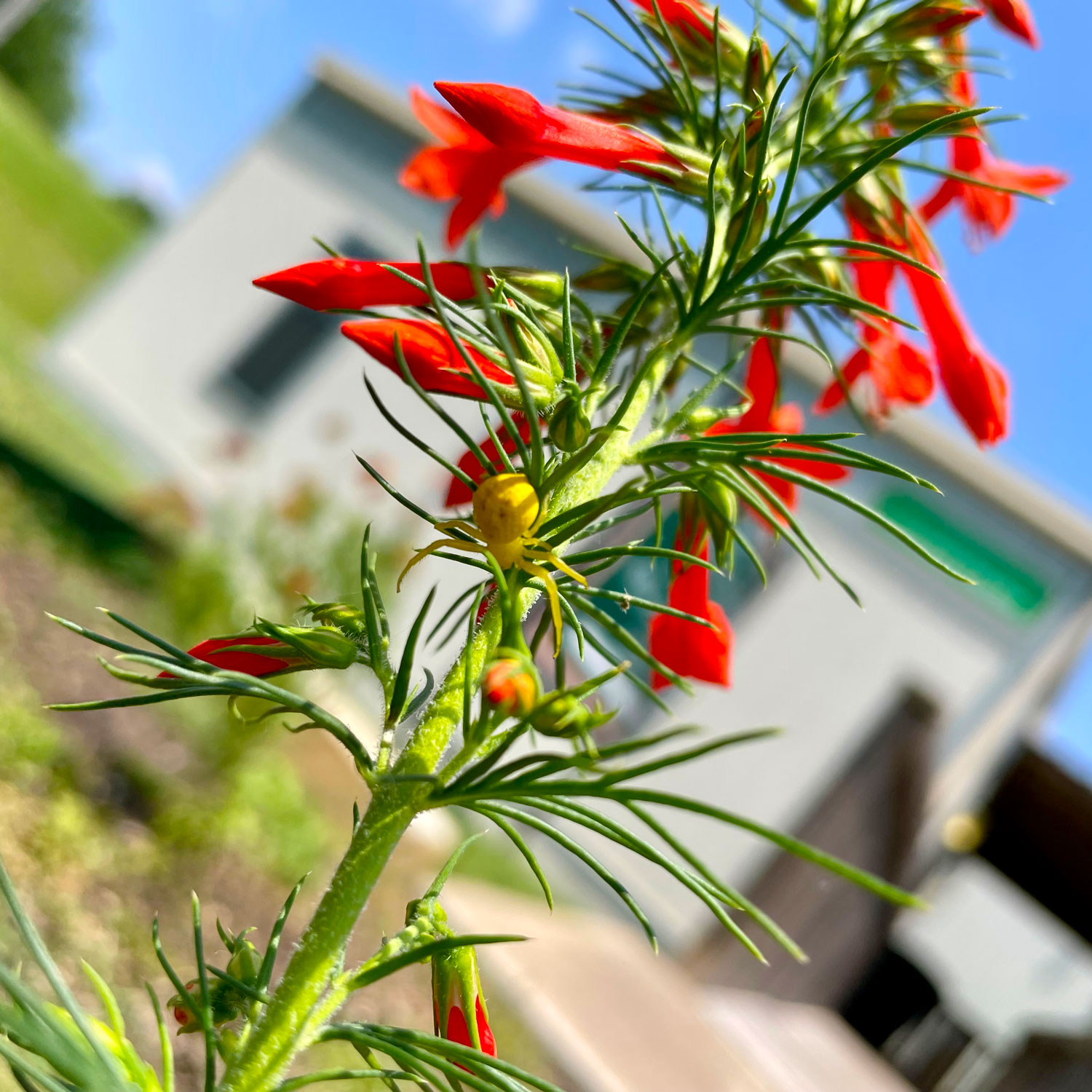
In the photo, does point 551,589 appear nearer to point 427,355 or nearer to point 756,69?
point 427,355

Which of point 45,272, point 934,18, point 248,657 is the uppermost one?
point 934,18

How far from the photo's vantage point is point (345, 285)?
444 mm

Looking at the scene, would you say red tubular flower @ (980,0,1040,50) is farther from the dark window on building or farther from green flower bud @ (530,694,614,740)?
the dark window on building

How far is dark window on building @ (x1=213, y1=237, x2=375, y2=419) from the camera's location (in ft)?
20.8

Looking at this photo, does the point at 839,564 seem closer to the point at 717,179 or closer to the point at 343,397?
the point at 343,397

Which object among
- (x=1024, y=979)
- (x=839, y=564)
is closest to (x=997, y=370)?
(x=839, y=564)

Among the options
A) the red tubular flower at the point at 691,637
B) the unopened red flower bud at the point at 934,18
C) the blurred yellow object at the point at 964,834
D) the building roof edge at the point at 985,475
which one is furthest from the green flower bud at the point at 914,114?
the blurred yellow object at the point at 964,834

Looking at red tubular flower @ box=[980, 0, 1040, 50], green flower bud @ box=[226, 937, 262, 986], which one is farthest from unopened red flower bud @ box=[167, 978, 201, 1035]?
red tubular flower @ box=[980, 0, 1040, 50]

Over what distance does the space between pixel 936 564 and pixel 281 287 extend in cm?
30

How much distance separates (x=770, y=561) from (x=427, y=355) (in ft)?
14.7

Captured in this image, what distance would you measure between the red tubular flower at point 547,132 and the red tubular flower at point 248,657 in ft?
0.78

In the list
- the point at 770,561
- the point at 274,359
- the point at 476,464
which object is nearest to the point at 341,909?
the point at 476,464

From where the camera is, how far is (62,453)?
5586mm

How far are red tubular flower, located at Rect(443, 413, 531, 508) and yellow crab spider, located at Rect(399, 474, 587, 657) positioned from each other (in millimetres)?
53
